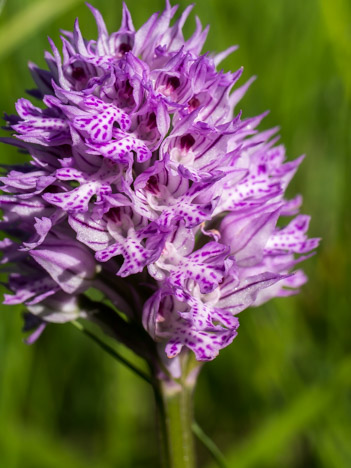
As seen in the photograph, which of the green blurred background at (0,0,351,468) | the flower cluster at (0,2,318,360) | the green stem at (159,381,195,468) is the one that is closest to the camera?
the flower cluster at (0,2,318,360)

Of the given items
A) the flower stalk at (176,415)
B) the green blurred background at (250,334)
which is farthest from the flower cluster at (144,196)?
the green blurred background at (250,334)

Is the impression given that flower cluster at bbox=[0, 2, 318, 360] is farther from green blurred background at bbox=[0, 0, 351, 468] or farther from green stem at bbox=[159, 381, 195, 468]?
green blurred background at bbox=[0, 0, 351, 468]

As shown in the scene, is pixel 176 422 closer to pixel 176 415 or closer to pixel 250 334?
pixel 176 415

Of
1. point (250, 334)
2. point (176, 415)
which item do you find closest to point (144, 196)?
point (176, 415)

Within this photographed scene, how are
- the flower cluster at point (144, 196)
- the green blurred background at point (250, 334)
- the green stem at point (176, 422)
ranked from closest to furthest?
the flower cluster at point (144, 196) < the green stem at point (176, 422) < the green blurred background at point (250, 334)

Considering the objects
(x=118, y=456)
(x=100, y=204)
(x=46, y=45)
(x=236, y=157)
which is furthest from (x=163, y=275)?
(x=46, y=45)

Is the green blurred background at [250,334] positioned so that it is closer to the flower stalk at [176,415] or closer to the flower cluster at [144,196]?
the flower stalk at [176,415]

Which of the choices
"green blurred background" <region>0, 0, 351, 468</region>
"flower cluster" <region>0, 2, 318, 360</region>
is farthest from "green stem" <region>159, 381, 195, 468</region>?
"green blurred background" <region>0, 0, 351, 468</region>
